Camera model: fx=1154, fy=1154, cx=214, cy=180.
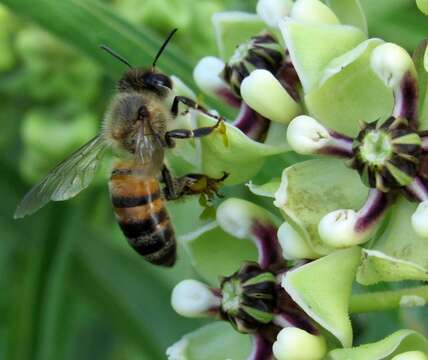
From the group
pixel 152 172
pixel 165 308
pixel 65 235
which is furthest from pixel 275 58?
pixel 165 308

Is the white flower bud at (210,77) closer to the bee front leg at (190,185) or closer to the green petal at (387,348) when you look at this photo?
the bee front leg at (190,185)

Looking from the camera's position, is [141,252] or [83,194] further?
[83,194]

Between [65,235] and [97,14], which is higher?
[97,14]

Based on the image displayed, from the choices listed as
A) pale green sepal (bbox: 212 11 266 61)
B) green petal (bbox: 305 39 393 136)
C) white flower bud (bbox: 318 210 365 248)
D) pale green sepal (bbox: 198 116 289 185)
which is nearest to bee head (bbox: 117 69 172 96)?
pale green sepal (bbox: 212 11 266 61)

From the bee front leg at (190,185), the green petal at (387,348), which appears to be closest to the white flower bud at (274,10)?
the bee front leg at (190,185)

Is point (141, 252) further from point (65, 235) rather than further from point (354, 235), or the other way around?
point (65, 235)
